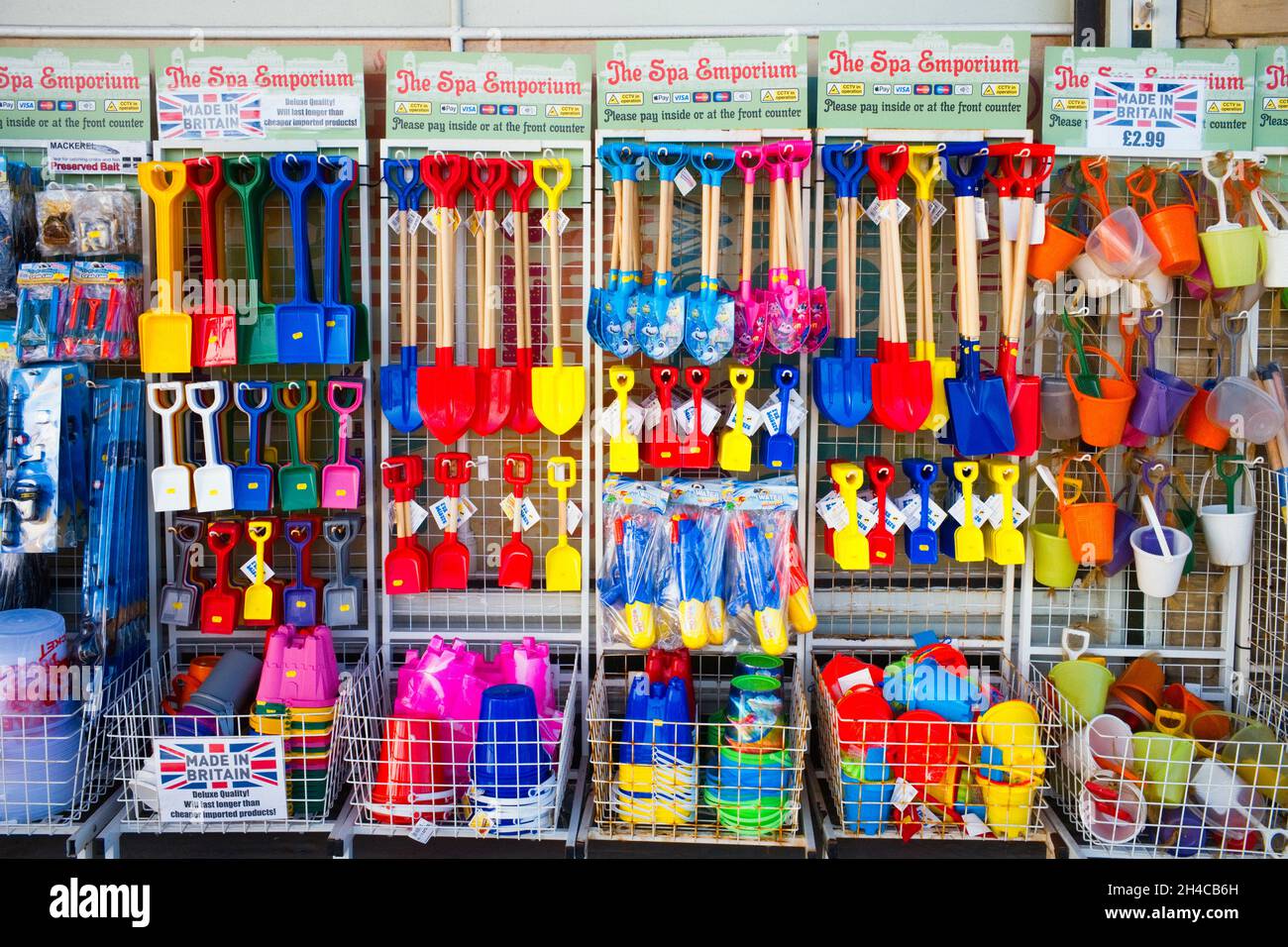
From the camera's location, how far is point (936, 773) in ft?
10.2

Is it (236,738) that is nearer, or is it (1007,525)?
(236,738)

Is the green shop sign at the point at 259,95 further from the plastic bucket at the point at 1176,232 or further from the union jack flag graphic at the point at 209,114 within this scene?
the plastic bucket at the point at 1176,232

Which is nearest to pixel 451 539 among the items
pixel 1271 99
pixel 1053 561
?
pixel 1053 561

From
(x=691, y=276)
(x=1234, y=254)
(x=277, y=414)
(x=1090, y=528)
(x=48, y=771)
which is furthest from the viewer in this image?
(x=277, y=414)

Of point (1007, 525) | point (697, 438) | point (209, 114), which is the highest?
point (209, 114)

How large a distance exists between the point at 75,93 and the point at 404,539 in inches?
67.5

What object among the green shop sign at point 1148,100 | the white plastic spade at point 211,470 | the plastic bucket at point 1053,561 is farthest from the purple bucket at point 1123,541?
the white plastic spade at point 211,470

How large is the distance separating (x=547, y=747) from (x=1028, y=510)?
1.65 meters

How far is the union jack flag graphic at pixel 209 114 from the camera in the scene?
3422 millimetres

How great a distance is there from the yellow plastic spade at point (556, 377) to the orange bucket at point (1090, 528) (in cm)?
153

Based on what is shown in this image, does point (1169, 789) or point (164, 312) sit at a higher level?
point (164, 312)

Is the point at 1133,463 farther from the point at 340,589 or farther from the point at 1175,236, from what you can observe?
the point at 340,589

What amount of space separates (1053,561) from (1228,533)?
0.54m

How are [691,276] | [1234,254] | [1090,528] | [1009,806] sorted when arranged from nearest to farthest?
1. [1009,806]
2. [1234,254]
3. [1090,528]
4. [691,276]
